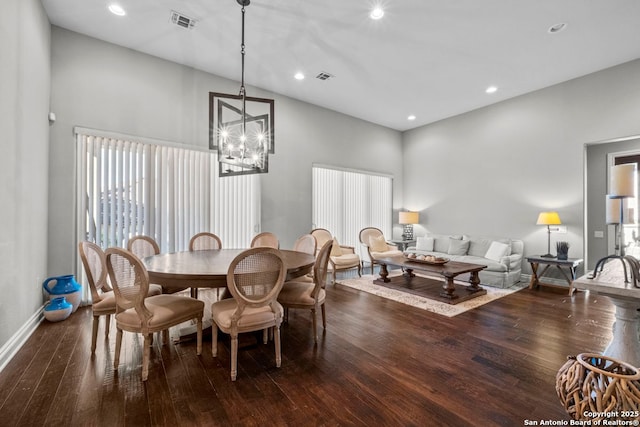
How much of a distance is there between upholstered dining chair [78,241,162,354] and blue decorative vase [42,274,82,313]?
1.20m

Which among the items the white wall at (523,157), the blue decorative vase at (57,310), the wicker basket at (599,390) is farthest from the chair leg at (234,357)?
the white wall at (523,157)

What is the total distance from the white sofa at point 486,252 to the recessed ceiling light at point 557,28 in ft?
11.3

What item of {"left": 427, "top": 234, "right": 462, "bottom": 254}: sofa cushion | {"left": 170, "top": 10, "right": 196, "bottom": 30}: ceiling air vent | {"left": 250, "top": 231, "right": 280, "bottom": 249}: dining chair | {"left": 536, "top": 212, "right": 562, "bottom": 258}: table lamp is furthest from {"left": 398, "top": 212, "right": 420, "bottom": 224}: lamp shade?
{"left": 170, "top": 10, "right": 196, "bottom": 30}: ceiling air vent

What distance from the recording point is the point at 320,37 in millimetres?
3713

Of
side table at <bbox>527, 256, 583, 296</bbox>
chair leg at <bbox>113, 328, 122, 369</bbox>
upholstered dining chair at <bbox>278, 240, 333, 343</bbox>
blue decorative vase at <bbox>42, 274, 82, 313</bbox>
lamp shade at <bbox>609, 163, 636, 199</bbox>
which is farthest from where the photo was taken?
side table at <bbox>527, 256, 583, 296</bbox>

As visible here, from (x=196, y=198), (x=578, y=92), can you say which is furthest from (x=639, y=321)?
(x=196, y=198)

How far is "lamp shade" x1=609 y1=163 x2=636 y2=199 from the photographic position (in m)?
1.90

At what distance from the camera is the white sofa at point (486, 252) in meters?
4.87

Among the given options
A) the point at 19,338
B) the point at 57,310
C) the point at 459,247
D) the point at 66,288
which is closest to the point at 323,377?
the point at 19,338

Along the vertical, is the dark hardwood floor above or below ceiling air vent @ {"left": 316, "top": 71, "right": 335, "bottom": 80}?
below

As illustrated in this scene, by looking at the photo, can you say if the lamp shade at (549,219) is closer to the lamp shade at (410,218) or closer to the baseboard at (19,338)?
the lamp shade at (410,218)

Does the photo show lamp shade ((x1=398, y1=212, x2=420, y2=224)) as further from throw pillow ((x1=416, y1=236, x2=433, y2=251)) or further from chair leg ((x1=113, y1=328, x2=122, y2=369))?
chair leg ((x1=113, y1=328, x2=122, y2=369))

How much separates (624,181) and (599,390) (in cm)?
149

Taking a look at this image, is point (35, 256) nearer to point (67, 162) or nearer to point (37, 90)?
point (67, 162)
